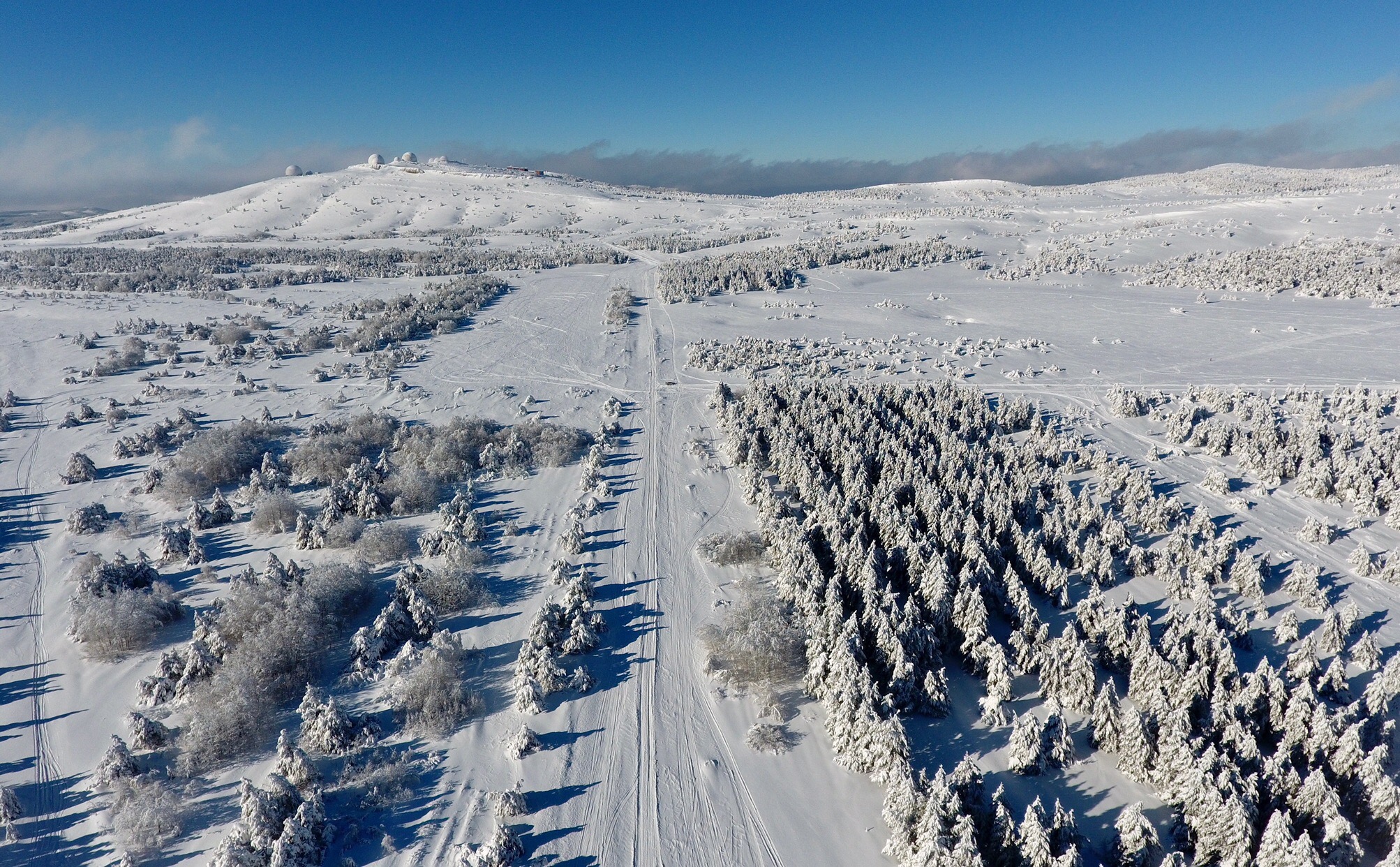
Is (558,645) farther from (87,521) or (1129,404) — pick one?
(1129,404)

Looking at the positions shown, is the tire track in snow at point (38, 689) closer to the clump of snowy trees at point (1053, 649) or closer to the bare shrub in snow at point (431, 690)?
the bare shrub in snow at point (431, 690)

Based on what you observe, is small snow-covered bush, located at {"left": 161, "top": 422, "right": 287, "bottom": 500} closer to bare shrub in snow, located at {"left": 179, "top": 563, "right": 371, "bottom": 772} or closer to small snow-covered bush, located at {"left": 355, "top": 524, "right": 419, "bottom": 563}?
bare shrub in snow, located at {"left": 179, "top": 563, "right": 371, "bottom": 772}

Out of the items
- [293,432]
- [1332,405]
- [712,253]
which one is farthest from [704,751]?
[712,253]

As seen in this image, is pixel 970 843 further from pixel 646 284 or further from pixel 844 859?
pixel 646 284

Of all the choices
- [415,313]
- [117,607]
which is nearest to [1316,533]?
[117,607]

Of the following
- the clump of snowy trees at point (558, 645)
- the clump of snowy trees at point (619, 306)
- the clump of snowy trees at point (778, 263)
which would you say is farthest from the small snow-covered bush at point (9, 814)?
the clump of snowy trees at point (778, 263)

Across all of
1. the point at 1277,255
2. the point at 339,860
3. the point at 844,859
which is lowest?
the point at 844,859
